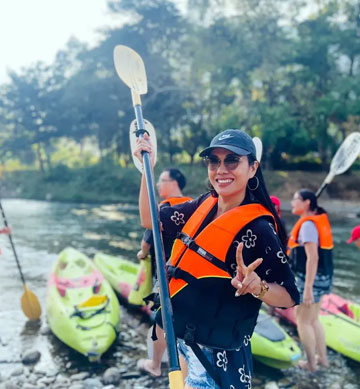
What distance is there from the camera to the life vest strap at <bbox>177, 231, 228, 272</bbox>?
65.1 inches

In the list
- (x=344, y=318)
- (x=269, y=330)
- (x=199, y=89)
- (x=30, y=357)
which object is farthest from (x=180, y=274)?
(x=199, y=89)

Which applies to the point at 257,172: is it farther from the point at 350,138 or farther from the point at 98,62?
the point at 98,62

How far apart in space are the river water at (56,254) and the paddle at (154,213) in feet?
8.50

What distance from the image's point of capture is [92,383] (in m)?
3.62

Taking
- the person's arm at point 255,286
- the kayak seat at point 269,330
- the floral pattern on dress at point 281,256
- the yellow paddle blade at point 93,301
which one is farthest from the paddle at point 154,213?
the yellow paddle blade at point 93,301

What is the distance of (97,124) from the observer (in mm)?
28719

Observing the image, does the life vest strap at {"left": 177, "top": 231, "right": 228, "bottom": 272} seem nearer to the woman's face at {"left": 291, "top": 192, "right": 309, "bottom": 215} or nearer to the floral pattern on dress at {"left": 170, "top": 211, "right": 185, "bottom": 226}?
the floral pattern on dress at {"left": 170, "top": 211, "right": 185, "bottom": 226}

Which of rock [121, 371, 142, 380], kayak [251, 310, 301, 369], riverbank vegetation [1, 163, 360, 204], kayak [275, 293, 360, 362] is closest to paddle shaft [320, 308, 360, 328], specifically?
kayak [275, 293, 360, 362]

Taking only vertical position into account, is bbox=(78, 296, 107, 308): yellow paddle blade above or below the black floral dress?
below

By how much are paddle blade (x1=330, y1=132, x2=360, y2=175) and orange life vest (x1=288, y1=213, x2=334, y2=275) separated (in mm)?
1796

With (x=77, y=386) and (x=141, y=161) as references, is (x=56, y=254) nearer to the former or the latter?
(x=77, y=386)

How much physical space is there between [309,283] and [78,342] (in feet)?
7.73

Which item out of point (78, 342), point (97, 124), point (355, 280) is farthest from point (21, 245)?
point (97, 124)

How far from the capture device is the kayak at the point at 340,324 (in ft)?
14.0
